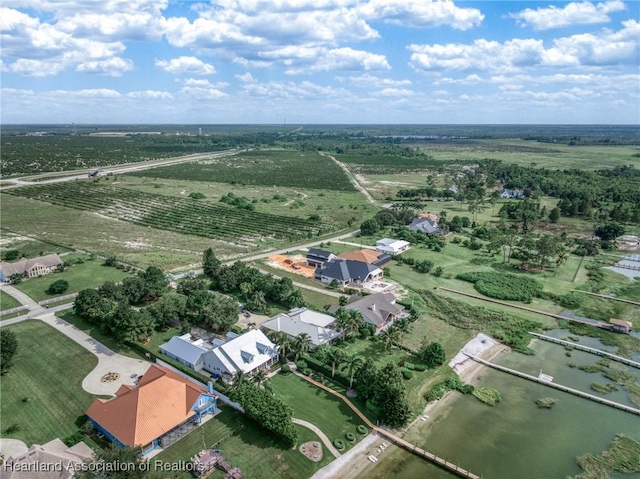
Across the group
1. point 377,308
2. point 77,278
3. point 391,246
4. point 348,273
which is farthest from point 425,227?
point 77,278

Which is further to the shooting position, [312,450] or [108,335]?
[108,335]

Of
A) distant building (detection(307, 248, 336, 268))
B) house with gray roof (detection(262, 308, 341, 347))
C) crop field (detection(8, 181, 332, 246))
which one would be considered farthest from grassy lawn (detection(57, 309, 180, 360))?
crop field (detection(8, 181, 332, 246))

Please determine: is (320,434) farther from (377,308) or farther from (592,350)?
(592,350)

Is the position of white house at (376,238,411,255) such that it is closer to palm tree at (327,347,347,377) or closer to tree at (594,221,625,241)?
palm tree at (327,347,347,377)

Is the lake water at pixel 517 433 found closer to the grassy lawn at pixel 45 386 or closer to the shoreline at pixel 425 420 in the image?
the shoreline at pixel 425 420

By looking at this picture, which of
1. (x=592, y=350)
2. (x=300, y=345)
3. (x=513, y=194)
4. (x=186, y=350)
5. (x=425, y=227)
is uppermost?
(x=513, y=194)

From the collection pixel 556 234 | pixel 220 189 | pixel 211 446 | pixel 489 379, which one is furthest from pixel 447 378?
pixel 220 189

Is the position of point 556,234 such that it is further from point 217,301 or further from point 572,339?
point 217,301

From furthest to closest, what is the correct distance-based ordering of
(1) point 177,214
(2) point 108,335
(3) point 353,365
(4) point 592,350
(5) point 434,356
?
(1) point 177,214 → (2) point 108,335 → (4) point 592,350 → (5) point 434,356 → (3) point 353,365
